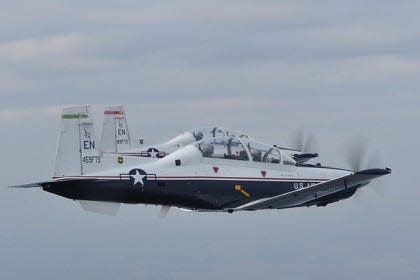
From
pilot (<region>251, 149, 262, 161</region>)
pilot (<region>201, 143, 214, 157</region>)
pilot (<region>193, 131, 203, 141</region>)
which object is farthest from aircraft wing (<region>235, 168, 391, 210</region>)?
pilot (<region>193, 131, 203, 141</region>)

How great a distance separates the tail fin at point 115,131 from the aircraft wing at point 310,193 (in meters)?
21.1

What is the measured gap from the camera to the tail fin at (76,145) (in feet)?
124

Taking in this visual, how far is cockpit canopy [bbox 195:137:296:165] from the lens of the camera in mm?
39281

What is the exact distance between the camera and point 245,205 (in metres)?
39.9

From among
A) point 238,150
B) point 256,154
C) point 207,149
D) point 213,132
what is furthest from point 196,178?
point 213,132

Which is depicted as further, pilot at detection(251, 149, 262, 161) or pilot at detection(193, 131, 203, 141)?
pilot at detection(193, 131, 203, 141)

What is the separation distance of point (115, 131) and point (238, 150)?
23.8m

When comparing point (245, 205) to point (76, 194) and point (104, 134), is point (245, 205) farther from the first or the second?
point (104, 134)

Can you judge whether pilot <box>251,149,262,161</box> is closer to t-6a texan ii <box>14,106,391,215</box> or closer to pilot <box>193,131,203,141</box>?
t-6a texan ii <box>14,106,391,215</box>

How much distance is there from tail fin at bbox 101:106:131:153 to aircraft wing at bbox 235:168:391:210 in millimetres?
21084

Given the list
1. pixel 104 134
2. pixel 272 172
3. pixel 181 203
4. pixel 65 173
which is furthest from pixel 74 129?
pixel 104 134

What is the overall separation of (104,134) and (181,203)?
2308 centimetres

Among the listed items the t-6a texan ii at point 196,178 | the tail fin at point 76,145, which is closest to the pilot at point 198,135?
the t-6a texan ii at point 196,178

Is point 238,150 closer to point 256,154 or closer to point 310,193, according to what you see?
point 256,154
